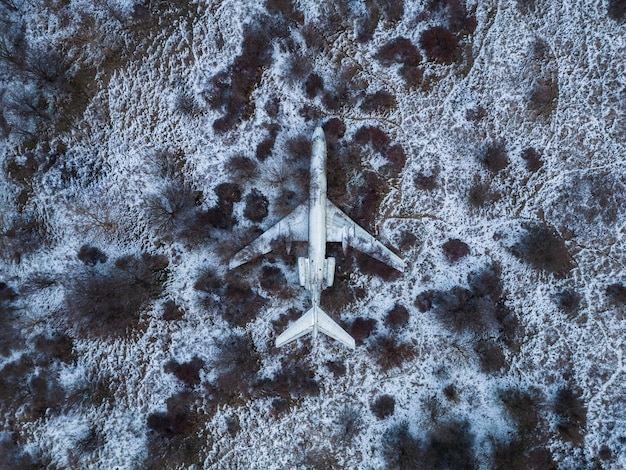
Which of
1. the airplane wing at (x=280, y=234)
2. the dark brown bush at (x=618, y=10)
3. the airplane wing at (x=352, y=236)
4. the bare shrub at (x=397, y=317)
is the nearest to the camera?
the airplane wing at (x=352, y=236)

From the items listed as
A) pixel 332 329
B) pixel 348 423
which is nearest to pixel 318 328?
pixel 332 329

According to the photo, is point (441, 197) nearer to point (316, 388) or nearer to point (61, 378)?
point (316, 388)

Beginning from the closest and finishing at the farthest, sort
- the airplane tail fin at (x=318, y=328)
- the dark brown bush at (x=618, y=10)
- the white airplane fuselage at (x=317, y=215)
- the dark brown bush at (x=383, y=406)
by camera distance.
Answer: the airplane tail fin at (x=318, y=328) → the white airplane fuselage at (x=317, y=215) → the dark brown bush at (x=383, y=406) → the dark brown bush at (x=618, y=10)

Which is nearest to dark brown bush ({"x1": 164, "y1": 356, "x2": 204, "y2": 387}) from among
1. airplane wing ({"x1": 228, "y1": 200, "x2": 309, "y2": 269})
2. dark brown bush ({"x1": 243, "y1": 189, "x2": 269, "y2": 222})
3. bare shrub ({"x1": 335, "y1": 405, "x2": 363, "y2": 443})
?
airplane wing ({"x1": 228, "y1": 200, "x2": 309, "y2": 269})

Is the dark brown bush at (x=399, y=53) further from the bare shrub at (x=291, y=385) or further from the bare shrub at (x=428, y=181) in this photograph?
the bare shrub at (x=291, y=385)

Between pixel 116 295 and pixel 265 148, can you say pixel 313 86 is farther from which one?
pixel 116 295

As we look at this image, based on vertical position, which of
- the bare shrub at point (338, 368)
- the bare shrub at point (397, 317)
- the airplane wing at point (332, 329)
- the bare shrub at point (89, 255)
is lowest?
the bare shrub at point (338, 368)

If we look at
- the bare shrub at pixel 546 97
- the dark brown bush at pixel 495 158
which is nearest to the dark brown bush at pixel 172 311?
the dark brown bush at pixel 495 158
